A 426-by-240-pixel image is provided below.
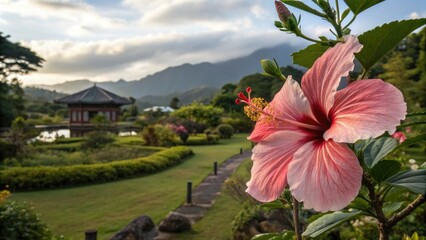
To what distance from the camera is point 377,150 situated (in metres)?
0.71

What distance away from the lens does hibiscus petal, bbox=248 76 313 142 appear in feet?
2.12

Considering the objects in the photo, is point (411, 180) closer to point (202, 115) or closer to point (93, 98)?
point (202, 115)

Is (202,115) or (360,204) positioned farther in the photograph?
(202,115)

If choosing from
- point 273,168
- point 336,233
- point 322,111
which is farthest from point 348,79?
point 336,233

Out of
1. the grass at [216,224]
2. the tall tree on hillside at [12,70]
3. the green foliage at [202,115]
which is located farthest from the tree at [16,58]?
the grass at [216,224]

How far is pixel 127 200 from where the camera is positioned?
25.0 feet

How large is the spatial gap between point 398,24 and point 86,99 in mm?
30244

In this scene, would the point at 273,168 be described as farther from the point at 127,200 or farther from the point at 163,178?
the point at 163,178

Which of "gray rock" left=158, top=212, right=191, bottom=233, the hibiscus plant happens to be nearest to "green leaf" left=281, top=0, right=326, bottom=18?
the hibiscus plant

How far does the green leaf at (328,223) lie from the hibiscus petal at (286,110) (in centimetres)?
18

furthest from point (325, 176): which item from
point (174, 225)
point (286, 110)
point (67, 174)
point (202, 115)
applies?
point (202, 115)

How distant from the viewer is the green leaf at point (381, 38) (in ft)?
1.82

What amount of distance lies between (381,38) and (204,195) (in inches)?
297

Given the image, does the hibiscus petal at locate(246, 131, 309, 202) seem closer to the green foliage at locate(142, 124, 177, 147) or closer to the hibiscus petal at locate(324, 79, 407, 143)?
the hibiscus petal at locate(324, 79, 407, 143)
